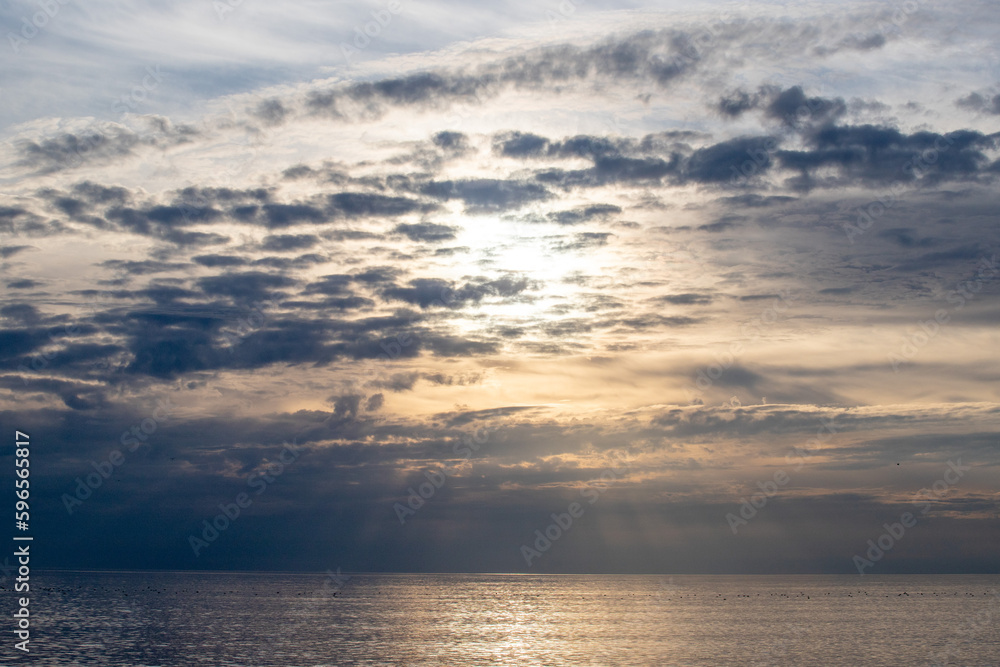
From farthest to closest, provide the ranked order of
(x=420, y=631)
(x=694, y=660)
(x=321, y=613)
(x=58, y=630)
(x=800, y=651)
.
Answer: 1. (x=321, y=613)
2. (x=420, y=631)
3. (x=58, y=630)
4. (x=800, y=651)
5. (x=694, y=660)

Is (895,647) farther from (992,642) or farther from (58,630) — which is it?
(58,630)

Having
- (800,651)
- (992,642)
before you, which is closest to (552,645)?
(800,651)

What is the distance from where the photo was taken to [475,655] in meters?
109

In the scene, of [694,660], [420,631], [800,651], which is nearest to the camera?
[694,660]

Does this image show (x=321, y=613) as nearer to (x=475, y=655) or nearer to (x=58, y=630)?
(x=58, y=630)

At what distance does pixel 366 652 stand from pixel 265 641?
859 inches

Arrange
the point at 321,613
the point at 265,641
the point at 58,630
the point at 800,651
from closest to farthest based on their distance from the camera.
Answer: the point at 800,651
the point at 265,641
the point at 58,630
the point at 321,613

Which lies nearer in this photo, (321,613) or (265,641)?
(265,641)

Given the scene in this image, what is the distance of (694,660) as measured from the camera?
340ft

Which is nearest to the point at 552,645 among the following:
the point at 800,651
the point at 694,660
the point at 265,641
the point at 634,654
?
the point at 634,654

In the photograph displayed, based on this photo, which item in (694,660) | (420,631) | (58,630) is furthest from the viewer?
(420,631)

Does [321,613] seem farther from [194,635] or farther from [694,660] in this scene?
[694,660]

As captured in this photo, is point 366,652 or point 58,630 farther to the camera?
point 58,630

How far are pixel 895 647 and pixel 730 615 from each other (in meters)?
70.6
